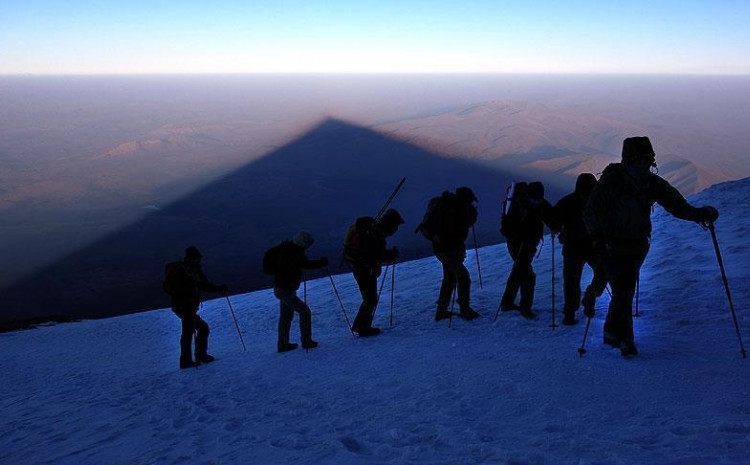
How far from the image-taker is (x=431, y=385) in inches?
190

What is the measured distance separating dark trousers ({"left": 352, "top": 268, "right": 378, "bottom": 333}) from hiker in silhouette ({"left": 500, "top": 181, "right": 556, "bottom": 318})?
1.79 m

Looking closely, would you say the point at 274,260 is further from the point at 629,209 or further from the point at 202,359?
the point at 629,209

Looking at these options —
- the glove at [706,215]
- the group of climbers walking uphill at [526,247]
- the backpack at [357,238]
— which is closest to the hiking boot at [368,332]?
the group of climbers walking uphill at [526,247]

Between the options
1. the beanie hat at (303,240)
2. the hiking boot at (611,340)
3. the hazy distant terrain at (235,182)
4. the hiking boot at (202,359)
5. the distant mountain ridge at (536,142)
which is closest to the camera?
the hiking boot at (611,340)

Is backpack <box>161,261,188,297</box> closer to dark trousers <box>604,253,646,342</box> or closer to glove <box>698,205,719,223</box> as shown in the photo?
dark trousers <box>604,253,646,342</box>

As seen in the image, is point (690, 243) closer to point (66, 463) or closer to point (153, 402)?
point (153, 402)

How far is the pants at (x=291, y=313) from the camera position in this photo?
695 centimetres

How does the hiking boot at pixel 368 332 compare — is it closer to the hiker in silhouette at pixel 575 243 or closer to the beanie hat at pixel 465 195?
the beanie hat at pixel 465 195

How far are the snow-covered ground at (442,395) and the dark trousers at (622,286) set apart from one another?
259mm

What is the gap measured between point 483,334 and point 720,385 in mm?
2734

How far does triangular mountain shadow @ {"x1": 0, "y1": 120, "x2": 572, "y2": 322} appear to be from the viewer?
152ft

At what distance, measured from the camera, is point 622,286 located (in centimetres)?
454

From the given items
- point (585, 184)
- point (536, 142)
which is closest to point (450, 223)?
point (585, 184)

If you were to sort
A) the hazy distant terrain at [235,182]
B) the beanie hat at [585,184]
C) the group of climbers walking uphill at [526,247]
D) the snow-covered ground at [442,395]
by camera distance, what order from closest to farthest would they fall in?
the snow-covered ground at [442,395] < the group of climbers walking uphill at [526,247] < the beanie hat at [585,184] < the hazy distant terrain at [235,182]
